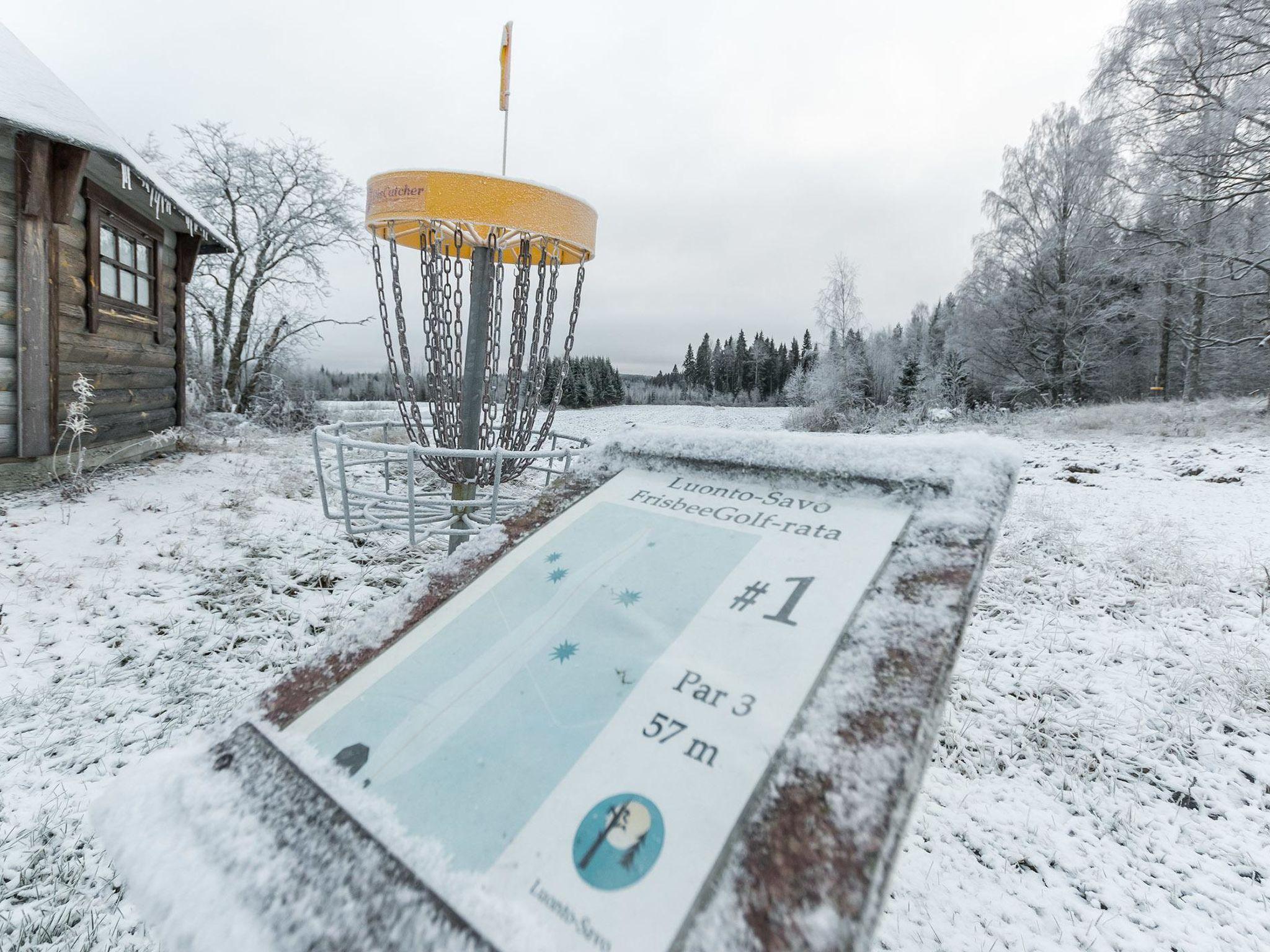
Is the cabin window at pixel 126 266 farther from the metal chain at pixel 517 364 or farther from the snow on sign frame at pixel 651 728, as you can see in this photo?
the snow on sign frame at pixel 651 728

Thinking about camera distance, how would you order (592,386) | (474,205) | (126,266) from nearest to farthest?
(474,205) → (126,266) → (592,386)

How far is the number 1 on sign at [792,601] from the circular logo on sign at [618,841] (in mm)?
380

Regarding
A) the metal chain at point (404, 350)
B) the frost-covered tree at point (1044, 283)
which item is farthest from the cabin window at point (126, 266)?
the frost-covered tree at point (1044, 283)

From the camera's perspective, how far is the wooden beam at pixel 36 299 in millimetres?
5160

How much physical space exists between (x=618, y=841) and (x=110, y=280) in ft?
29.2

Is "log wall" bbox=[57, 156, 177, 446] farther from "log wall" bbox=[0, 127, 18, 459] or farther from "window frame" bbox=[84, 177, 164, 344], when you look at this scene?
"log wall" bbox=[0, 127, 18, 459]

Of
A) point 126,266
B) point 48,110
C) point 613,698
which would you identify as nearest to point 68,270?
point 48,110

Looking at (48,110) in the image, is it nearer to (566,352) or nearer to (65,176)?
(65,176)

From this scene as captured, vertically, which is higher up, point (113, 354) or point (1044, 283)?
point (1044, 283)

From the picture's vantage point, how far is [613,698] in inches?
38.6

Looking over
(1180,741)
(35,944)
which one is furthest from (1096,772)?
(35,944)

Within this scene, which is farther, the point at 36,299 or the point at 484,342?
the point at 36,299

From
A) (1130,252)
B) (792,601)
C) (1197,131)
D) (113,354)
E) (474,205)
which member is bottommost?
(792,601)

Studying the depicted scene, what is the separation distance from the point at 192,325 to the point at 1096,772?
60.3 ft
